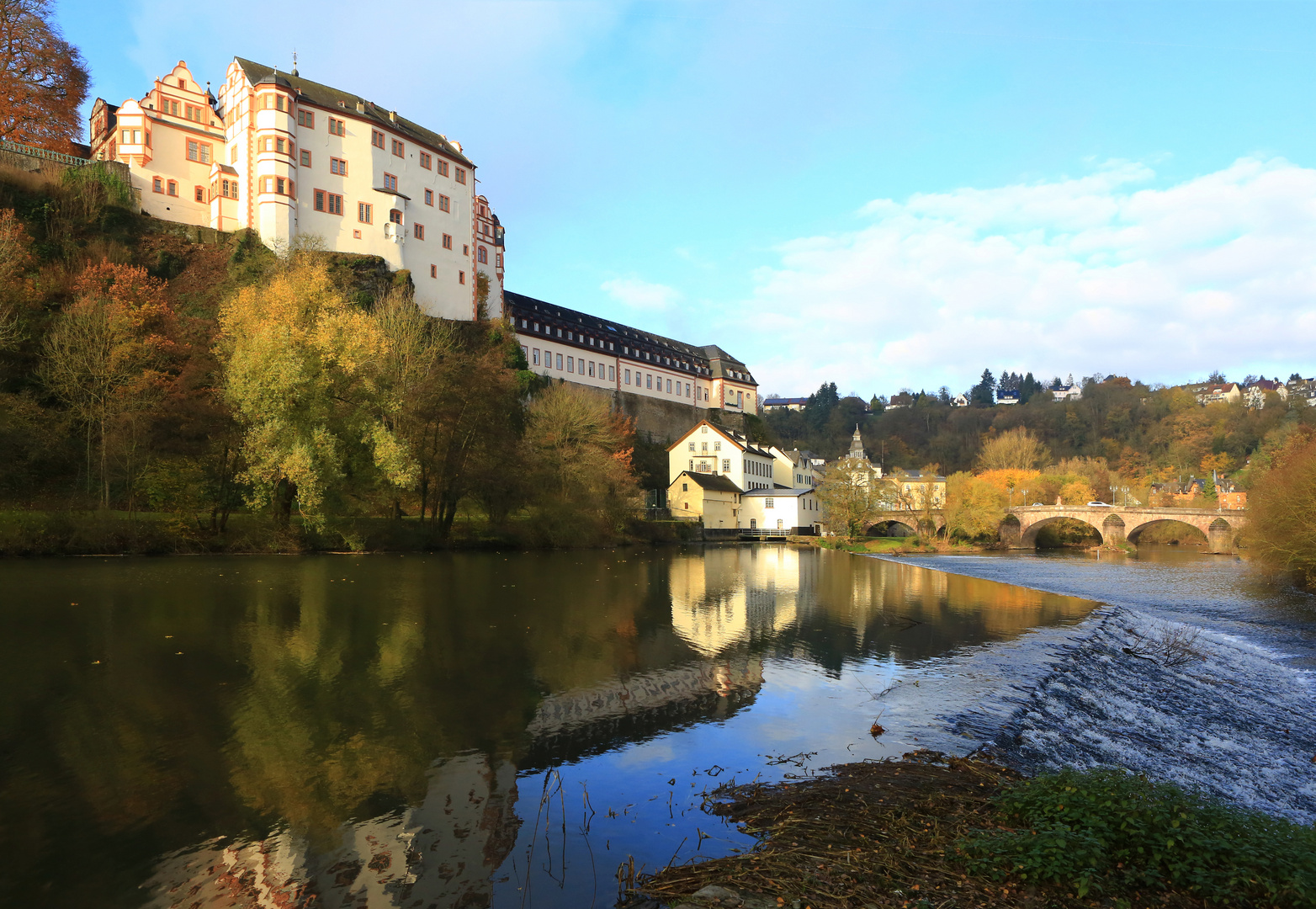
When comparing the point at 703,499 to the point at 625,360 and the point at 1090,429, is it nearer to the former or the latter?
the point at 625,360

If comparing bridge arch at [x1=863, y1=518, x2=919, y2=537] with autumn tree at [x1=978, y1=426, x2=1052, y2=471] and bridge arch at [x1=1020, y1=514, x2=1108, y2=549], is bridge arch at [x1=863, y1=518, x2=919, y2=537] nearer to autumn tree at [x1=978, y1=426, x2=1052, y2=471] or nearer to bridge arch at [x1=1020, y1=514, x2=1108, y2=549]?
bridge arch at [x1=1020, y1=514, x2=1108, y2=549]

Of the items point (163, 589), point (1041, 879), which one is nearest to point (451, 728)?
point (1041, 879)

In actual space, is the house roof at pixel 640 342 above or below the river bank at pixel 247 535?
above

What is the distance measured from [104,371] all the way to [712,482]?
49688mm

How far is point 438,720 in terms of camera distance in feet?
30.9

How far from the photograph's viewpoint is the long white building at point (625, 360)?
73750mm

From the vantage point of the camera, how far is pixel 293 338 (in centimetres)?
3033

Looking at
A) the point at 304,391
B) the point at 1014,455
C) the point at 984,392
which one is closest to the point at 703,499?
the point at 304,391

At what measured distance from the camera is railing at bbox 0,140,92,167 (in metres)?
42.8

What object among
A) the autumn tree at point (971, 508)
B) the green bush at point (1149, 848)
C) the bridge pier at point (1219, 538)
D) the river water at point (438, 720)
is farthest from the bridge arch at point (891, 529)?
the green bush at point (1149, 848)

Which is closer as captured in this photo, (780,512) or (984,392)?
(780,512)

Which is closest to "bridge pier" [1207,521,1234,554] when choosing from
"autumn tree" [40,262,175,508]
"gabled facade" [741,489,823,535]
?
"gabled facade" [741,489,823,535]

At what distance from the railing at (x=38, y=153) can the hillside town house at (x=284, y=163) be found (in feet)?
9.13

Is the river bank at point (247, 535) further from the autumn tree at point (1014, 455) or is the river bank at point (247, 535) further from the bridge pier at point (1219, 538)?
the autumn tree at point (1014, 455)
